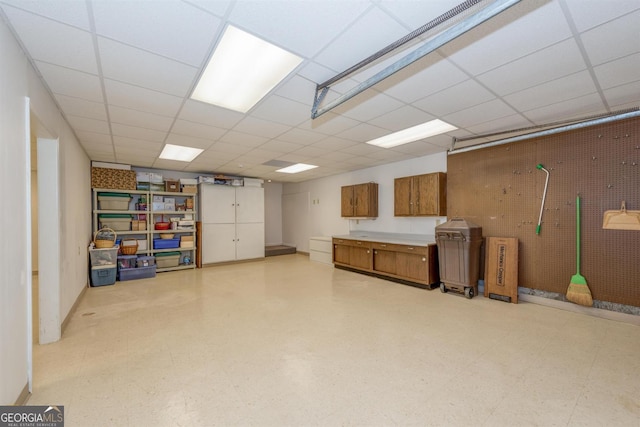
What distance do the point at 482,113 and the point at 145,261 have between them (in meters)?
7.13

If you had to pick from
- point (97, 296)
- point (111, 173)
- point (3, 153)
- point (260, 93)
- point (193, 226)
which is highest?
point (260, 93)

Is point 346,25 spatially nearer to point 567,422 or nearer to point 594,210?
point 567,422

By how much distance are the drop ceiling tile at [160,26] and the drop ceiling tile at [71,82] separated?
2.82 ft

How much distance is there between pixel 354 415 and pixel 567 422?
1426 mm

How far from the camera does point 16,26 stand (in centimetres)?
181

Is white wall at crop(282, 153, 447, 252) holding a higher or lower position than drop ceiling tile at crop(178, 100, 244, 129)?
lower

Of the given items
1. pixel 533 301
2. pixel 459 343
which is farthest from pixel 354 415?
pixel 533 301

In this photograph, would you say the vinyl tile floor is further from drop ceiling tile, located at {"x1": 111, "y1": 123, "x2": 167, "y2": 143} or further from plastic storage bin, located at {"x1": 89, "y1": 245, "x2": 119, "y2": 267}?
drop ceiling tile, located at {"x1": 111, "y1": 123, "x2": 167, "y2": 143}

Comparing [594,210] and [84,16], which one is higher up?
[84,16]

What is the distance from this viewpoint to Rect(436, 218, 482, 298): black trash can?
448 centimetres

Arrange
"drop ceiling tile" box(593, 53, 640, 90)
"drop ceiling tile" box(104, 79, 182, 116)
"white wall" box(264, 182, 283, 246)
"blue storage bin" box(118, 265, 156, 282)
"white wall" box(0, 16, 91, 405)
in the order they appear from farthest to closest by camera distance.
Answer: "white wall" box(264, 182, 283, 246) < "blue storage bin" box(118, 265, 156, 282) < "drop ceiling tile" box(104, 79, 182, 116) < "drop ceiling tile" box(593, 53, 640, 90) < "white wall" box(0, 16, 91, 405)

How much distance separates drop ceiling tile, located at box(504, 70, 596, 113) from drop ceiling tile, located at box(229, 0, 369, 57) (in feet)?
7.34

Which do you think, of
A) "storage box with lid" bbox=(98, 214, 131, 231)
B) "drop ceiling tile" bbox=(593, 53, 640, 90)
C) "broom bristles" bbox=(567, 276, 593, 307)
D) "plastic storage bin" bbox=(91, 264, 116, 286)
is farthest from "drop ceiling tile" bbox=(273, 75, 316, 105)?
"storage box with lid" bbox=(98, 214, 131, 231)
